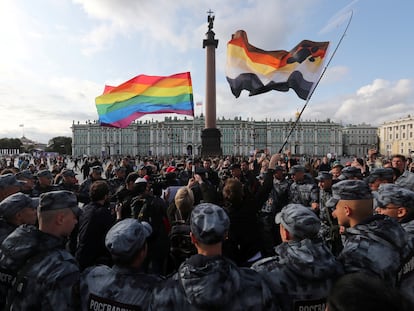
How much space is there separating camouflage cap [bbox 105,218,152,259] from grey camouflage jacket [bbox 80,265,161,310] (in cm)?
10

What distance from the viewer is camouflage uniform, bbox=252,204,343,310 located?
158 cm

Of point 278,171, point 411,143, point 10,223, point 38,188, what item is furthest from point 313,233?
point 411,143

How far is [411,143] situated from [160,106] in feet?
287

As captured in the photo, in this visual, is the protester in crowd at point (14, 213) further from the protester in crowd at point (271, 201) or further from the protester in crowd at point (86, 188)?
→ the protester in crowd at point (271, 201)

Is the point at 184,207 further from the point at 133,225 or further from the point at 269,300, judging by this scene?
the point at 269,300

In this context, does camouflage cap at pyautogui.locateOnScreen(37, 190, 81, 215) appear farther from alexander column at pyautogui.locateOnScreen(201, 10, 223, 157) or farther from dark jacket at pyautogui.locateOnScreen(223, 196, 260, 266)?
alexander column at pyautogui.locateOnScreen(201, 10, 223, 157)

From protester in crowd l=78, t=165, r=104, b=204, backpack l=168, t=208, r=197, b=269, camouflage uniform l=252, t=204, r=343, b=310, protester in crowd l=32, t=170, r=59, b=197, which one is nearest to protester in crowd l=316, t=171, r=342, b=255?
backpack l=168, t=208, r=197, b=269

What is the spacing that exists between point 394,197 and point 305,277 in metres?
1.00

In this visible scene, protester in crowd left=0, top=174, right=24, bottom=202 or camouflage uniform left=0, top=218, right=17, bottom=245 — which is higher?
protester in crowd left=0, top=174, right=24, bottom=202

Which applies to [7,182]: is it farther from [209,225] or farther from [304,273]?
[304,273]

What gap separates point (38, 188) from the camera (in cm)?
480

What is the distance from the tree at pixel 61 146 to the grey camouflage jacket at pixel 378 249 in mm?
105003

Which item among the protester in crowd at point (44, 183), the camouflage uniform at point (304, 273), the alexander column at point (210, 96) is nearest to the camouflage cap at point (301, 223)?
the camouflage uniform at point (304, 273)

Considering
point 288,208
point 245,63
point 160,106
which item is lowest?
point 288,208
